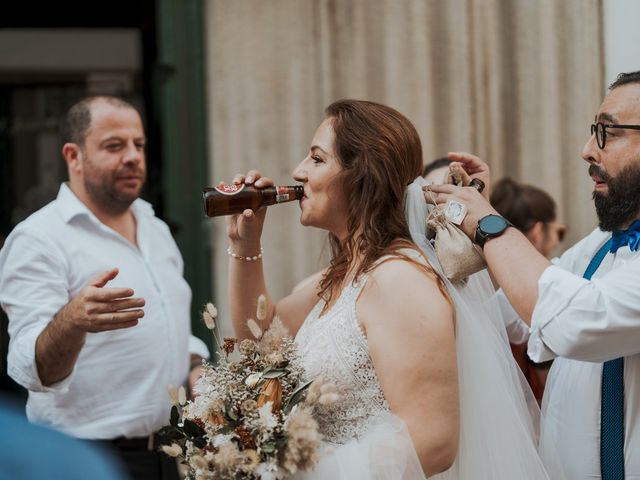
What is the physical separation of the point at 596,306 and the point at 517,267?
24 centimetres

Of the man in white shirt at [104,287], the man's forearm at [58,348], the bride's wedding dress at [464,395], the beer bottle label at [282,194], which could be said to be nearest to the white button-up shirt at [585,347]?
the bride's wedding dress at [464,395]

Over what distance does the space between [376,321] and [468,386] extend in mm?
340

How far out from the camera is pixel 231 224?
3418 millimetres

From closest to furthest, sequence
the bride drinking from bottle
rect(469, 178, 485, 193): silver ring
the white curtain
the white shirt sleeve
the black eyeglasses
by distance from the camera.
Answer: the bride drinking from bottle < the black eyeglasses < rect(469, 178, 485, 193): silver ring < the white shirt sleeve < the white curtain

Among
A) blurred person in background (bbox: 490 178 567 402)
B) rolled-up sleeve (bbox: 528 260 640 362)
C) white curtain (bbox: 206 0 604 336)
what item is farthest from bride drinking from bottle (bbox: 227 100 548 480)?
white curtain (bbox: 206 0 604 336)

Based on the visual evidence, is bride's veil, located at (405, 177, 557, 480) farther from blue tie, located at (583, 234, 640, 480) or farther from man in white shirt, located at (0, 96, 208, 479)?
man in white shirt, located at (0, 96, 208, 479)

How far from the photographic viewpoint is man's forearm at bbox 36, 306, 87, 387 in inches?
143

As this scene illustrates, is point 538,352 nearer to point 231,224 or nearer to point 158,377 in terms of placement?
point 231,224

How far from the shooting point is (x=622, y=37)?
5020 millimetres

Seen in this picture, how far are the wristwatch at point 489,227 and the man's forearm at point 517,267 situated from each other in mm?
14

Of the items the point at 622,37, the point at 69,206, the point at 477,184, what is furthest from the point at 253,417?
the point at 622,37

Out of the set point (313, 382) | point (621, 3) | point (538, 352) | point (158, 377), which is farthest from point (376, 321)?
point (621, 3)

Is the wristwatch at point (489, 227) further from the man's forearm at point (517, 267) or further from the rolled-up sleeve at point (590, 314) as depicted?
the rolled-up sleeve at point (590, 314)

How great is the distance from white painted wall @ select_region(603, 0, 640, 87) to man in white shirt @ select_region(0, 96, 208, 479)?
7.55ft
